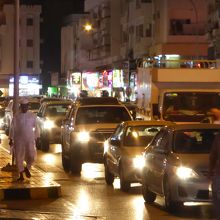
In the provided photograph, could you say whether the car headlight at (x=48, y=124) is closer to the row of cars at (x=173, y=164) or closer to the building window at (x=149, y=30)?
the row of cars at (x=173, y=164)

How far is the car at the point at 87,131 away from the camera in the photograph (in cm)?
2255

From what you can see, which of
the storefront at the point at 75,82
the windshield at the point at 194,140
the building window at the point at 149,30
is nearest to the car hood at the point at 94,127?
the windshield at the point at 194,140

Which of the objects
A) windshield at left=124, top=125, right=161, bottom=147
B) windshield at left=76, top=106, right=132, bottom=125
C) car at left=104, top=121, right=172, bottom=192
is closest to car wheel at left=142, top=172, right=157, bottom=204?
car at left=104, top=121, right=172, bottom=192

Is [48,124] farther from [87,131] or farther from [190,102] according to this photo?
[87,131]

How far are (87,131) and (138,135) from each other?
3697 mm

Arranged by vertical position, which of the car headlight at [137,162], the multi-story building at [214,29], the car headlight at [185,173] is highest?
the multi-story building at [214,29]

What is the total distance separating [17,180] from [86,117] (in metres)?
5.87

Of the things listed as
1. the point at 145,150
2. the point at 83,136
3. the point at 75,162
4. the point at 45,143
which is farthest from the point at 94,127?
the point at 45,143

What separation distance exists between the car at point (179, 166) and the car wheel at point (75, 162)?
6258mm

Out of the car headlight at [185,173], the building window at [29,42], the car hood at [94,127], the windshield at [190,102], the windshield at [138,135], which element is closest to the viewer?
the car headlight at [185,173]

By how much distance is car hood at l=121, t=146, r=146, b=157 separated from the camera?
18219 millimetres

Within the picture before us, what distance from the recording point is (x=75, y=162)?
22.6 meters

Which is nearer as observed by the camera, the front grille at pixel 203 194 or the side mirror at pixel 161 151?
the front grille at pixel 203 194

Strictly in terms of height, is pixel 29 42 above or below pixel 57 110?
above
